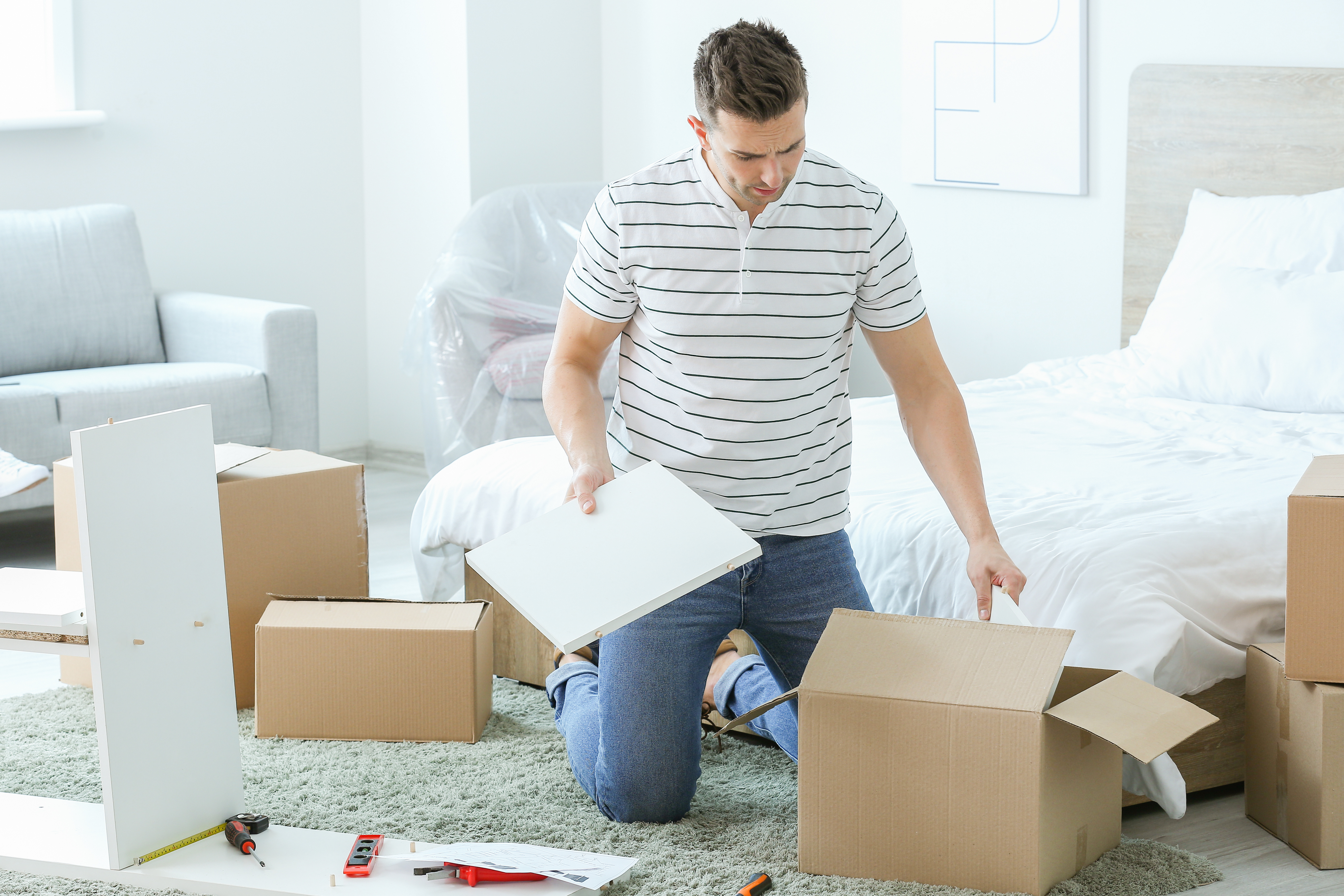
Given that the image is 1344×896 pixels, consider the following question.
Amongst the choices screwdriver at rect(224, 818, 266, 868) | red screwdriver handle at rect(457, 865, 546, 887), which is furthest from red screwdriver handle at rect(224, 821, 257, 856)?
red screwdriver handle at rect(457, 865, 546, 887)

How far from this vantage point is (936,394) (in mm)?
1879

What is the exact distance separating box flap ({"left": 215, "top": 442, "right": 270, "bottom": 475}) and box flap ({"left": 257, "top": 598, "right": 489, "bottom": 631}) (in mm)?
258

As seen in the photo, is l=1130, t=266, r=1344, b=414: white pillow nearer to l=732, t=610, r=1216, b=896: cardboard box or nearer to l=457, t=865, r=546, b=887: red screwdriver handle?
l=732, t=610, r=1216, b=896: cardboard box

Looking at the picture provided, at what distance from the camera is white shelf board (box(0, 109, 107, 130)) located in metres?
3.90

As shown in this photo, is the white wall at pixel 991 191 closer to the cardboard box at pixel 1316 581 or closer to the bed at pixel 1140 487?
the bed at pixel 1140 487

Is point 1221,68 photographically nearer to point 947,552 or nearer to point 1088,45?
point 1088,45

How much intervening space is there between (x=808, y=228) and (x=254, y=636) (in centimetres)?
126

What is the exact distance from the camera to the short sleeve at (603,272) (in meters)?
1.85

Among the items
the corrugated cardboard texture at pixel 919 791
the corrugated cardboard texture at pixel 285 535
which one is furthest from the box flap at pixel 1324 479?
the corrugated cardboard texture at pixel 285 535

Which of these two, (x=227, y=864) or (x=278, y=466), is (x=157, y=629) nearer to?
(x=227, y=864)

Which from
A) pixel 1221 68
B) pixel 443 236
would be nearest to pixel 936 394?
pixel 1221 68

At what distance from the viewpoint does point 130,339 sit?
3.99 metres

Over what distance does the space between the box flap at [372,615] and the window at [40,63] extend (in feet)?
7.38

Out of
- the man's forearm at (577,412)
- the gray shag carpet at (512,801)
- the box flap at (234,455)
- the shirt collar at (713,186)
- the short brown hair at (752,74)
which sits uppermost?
the short brown hair at (752,74)
